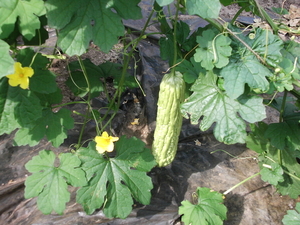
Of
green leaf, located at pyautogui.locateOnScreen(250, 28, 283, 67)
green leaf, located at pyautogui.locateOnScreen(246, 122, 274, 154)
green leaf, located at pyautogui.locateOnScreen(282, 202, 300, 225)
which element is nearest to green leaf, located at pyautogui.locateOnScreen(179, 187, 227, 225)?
green leaf, located at pyautogui.locateOnScreen(282, 202, 300, 225)

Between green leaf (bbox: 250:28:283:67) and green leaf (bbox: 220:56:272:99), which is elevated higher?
green leaf (bbox: 250:28:283:67)

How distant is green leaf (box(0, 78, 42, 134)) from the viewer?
1200mm

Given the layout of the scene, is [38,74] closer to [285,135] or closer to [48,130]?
[48,130]

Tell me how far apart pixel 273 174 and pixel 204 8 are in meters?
1.09

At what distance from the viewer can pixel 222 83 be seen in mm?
1330

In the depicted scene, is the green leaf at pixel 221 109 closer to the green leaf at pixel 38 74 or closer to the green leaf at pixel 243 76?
the green leaf at pixel 243 76

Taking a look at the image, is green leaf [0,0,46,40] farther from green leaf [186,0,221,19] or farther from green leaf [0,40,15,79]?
green leaf [186,0,221,19]

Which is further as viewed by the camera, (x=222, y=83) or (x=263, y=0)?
(x=263, y=0)

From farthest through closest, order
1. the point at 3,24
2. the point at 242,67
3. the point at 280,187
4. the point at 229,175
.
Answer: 1. the point at 229,175
2. the point at 280,187
3. the point at 242,67
4. the point at 3,24

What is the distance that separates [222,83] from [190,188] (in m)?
0.78

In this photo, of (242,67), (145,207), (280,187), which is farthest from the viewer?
(280,187)

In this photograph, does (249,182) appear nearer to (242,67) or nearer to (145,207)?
(145,207)

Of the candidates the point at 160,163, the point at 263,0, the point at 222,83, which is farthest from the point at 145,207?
the point at 263,0

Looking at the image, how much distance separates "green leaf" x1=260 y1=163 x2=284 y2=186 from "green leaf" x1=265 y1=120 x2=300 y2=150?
129 mm
